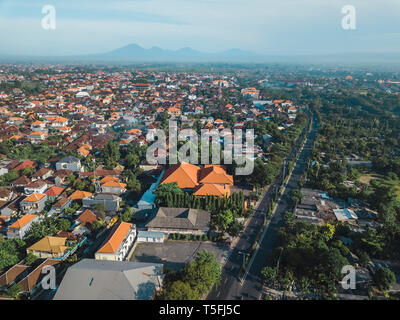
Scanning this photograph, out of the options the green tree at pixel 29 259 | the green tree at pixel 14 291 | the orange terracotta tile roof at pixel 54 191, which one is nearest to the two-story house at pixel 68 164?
the orange terracotta tile roof at pixel 54 191

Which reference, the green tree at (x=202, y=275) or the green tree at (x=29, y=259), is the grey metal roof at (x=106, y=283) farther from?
the green tree at (x=29, y=259)

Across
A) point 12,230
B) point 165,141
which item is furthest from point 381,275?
point 165,141

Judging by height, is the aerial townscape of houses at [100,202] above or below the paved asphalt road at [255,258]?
above

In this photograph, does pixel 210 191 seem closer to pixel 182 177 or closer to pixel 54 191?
pixel 182 177

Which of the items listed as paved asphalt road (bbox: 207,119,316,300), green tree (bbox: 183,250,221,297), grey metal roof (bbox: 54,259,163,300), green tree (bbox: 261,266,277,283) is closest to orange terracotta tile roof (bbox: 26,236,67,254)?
grey metal roof (bbox: 54,259,163,300)

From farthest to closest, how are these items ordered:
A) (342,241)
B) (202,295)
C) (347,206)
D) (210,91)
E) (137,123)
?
1. (210,91)
2. (137,123)
3. (347,206)
4. (342,241)
5. (202,295)

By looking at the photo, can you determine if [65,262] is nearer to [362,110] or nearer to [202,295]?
[202,295]
